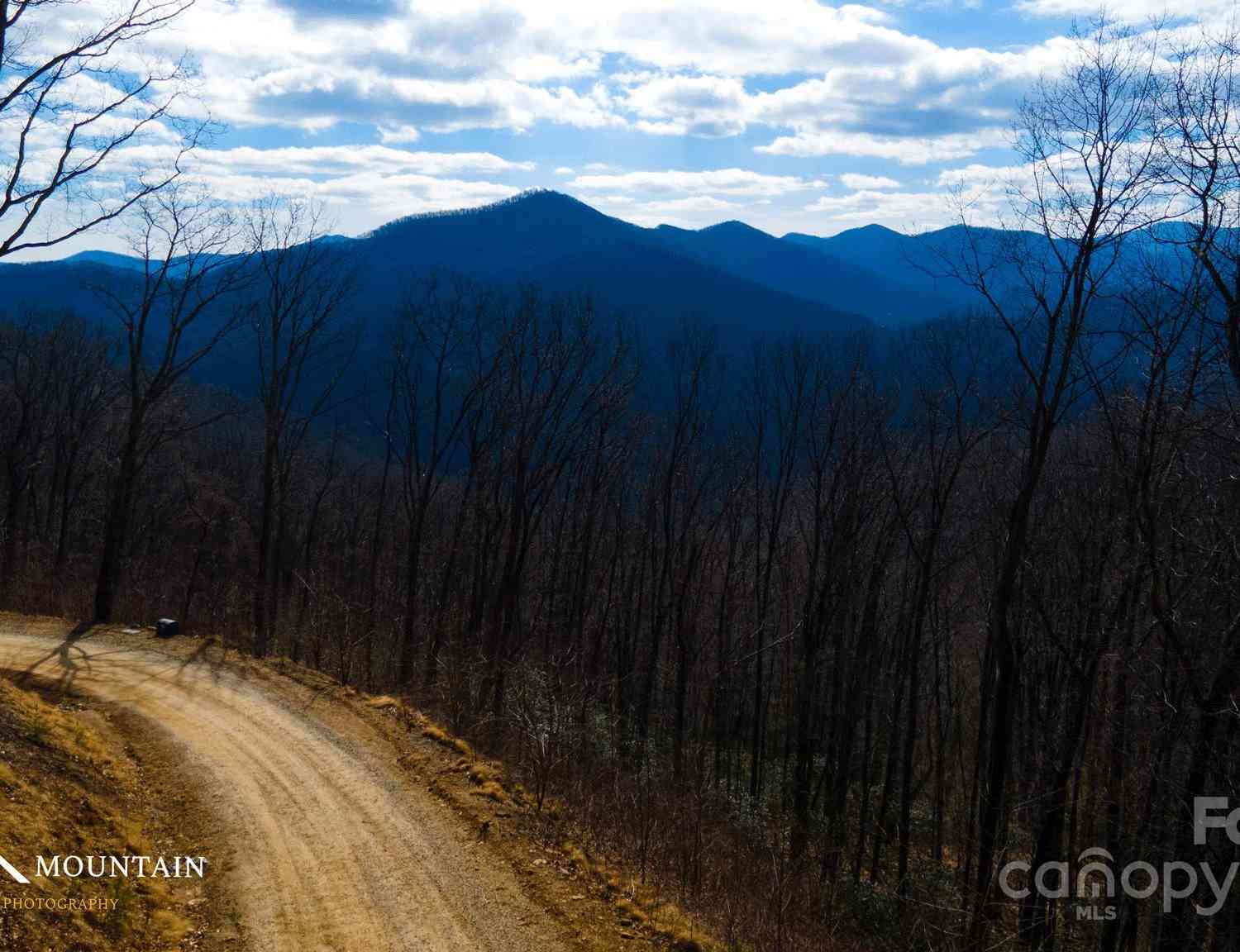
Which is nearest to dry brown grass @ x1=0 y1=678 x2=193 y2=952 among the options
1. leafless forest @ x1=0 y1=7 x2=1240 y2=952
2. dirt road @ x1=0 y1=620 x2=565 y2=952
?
dirt road @ x1=0 y1=620 x2=565 y2=952

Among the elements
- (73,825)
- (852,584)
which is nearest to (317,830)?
(73,825)

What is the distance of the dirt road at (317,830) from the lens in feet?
27.5

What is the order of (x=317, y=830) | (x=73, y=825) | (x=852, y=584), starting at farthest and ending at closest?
(x=852, y=584)
(x=317, y=830)
(x=73, y=825)

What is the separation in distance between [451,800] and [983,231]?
12.9 m

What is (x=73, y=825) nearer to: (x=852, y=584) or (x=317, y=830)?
(x=317, y=830)

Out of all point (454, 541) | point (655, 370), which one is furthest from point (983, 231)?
point (655, 370)

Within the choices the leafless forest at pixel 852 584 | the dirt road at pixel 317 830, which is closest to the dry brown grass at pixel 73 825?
the dirt road at pixel 317 830

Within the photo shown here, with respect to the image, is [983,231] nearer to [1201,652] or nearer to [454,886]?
[1201,652]

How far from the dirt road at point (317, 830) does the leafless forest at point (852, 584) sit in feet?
6.69

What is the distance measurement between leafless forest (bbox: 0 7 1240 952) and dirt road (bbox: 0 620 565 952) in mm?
2038

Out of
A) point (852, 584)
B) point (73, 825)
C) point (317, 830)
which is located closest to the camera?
point (73, 825)

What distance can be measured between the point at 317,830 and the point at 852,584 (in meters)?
18.7

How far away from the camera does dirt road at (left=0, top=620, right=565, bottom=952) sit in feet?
27.5

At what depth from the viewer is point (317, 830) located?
1030cm
